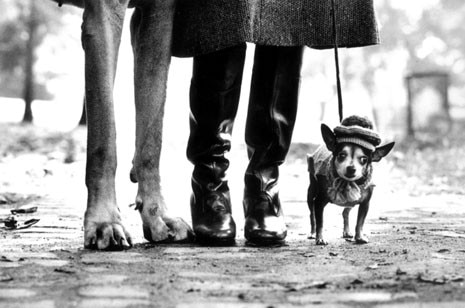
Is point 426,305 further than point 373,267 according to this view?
No

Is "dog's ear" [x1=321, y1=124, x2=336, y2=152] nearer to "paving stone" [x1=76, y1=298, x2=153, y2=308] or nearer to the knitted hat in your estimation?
the knitted hat

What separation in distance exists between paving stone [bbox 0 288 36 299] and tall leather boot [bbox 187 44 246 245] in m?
1.05

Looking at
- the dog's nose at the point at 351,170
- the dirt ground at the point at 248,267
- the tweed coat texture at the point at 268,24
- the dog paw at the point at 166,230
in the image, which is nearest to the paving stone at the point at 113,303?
the dirt ground at the point at 248,267

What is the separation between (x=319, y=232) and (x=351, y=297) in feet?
3.44

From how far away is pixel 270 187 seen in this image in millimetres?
3213

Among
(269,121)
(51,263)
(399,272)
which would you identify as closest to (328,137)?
A: (269,121)

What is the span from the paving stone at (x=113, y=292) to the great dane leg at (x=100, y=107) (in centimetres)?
66

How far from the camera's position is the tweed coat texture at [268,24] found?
3061 mm

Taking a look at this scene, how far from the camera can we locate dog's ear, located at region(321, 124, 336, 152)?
113 inches

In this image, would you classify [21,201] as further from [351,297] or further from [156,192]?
[351,297]

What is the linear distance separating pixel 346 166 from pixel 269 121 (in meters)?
0.46

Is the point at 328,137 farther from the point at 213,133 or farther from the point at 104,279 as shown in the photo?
the point at 104,279

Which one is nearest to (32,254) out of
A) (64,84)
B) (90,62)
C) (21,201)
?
(90,62)

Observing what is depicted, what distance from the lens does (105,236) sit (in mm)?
2760
